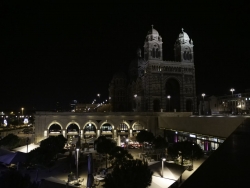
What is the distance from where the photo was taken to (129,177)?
56.2ft

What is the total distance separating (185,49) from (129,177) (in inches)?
2435

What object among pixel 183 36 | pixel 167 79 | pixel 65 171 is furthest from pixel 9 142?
pixel 183 36

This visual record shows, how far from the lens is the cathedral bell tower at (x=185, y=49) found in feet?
235

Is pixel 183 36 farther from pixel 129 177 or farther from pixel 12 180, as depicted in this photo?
pixel 12 180

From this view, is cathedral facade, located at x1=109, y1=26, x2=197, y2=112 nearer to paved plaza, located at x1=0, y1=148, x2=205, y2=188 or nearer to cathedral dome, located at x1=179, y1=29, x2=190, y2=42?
cathedral dome, located at x1=179, y1=29, x2=190, y2=42

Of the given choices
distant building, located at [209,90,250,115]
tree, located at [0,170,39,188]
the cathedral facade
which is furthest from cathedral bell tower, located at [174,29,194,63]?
tree, located at [0,170,39,188]

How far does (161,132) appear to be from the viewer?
57.1 m

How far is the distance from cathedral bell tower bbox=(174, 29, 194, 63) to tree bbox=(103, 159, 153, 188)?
58282 millimetres

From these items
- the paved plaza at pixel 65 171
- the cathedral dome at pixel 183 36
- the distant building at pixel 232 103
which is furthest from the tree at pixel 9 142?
the cathedral dome at pixel 183 36

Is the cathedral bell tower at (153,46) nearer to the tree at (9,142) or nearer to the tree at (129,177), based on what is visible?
the tree at (9,142)

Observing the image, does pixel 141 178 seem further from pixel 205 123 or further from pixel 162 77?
pixel 162 77

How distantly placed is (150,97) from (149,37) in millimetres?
19237

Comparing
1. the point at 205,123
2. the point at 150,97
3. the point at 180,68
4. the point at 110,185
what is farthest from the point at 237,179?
the point at 180,68

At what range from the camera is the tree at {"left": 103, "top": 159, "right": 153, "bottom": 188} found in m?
16.3
